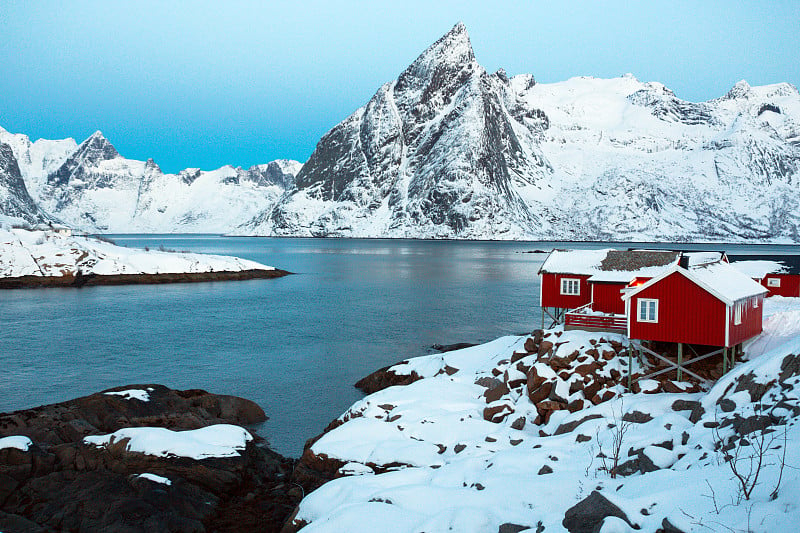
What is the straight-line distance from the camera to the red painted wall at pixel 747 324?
23.8 m

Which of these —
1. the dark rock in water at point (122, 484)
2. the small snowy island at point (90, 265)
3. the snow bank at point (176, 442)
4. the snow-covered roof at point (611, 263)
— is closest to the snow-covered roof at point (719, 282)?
the snow-covered roof at point (611, 263)

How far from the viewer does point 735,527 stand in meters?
9.99

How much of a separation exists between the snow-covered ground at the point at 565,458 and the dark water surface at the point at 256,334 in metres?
5.68

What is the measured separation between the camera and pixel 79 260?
91.5 meters

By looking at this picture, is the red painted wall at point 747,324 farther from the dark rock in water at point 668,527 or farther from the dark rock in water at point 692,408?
the dark rock in water at point 668,527

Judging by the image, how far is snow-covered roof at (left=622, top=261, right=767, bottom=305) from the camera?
23461 mm

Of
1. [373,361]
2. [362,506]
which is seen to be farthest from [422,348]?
[362,506]

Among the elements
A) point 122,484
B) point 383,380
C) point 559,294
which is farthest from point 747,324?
point 122,484

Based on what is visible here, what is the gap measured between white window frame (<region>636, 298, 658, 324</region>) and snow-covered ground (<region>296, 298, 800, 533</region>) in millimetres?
2300

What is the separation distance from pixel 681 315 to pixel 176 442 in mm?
19639

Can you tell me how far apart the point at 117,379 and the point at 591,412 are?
2629 centimetres

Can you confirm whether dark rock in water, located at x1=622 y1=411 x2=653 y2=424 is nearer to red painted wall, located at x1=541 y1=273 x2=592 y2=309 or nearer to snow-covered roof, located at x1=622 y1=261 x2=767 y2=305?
snow-covered roof, located at x1=622 y1=261 x2=767 y2=305

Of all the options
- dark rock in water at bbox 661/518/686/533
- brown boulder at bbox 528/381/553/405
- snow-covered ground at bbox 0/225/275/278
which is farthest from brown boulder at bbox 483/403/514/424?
snow-covered ground at bbox 0/225/275/278

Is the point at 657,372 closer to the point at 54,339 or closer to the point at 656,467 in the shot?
the point at 656,467
